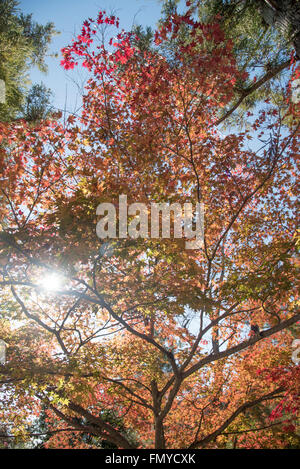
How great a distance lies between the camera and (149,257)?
17.5 ft

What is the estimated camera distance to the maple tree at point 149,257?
4617 mm

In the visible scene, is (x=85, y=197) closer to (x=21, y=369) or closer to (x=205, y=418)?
(x=21, y=369)

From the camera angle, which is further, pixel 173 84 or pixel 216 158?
pixel 216 158

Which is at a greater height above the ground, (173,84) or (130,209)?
(173,84)

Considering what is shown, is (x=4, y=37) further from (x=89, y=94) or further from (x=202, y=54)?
(x=202, y=54)

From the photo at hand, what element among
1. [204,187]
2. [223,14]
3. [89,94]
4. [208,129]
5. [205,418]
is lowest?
[205,418]

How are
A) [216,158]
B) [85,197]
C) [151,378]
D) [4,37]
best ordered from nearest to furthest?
[85,197] → [216,158] → [151,378] → [4,37]

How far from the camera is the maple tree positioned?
4617 millimetres

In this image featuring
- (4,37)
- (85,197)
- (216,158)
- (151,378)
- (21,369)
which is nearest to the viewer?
(85,197)

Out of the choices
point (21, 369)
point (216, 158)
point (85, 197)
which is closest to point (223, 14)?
point (216, 158)

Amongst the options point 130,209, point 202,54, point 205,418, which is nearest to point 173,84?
point 202,54

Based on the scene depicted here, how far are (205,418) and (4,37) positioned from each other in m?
11.2

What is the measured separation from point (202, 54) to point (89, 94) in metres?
2.39

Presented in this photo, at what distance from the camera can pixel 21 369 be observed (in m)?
4.82
